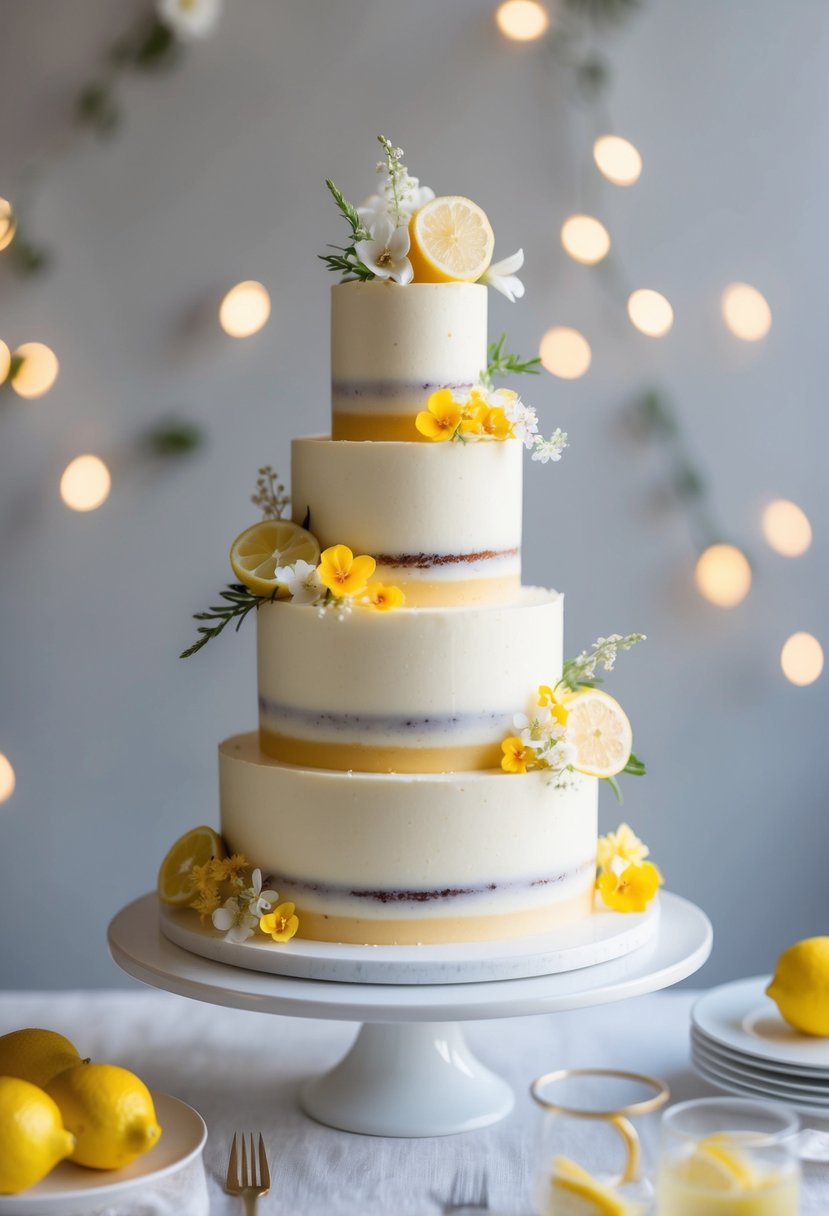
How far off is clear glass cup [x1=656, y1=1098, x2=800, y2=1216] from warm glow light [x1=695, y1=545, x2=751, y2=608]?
4.96 feet

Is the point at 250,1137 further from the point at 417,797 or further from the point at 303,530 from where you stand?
the point at 303,530

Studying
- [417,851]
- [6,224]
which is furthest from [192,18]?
[417,851]

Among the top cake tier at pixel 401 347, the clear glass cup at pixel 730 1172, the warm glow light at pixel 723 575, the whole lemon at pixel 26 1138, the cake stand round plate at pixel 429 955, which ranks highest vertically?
the top cake tier at pixel 401 347

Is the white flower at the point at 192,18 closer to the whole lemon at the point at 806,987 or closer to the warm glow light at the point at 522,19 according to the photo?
the warm glow light at the point at 522,19

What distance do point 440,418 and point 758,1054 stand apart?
2.66ft

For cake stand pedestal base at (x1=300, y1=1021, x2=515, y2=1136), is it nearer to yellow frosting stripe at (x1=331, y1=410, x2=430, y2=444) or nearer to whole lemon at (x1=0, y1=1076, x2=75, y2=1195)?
whole lemon at (x1=0, y1=1076, x2=75, y2=1195)

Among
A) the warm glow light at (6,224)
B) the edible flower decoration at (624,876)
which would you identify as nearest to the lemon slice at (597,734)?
the edible flower decoration at (624,876)

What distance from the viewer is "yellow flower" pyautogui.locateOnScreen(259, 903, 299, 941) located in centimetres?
158

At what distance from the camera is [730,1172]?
1.12 metres

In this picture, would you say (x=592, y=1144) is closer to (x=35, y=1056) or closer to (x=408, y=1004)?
(x=408, y=1004)

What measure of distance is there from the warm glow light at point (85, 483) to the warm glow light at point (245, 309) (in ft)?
1.09

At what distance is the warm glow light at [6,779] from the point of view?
8.51ft

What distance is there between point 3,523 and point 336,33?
1.04 m

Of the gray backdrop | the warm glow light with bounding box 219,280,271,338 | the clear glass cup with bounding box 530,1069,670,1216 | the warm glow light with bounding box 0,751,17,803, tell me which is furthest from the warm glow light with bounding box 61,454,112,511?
the clear glass cup with bounding box 530,1069,670,1216
